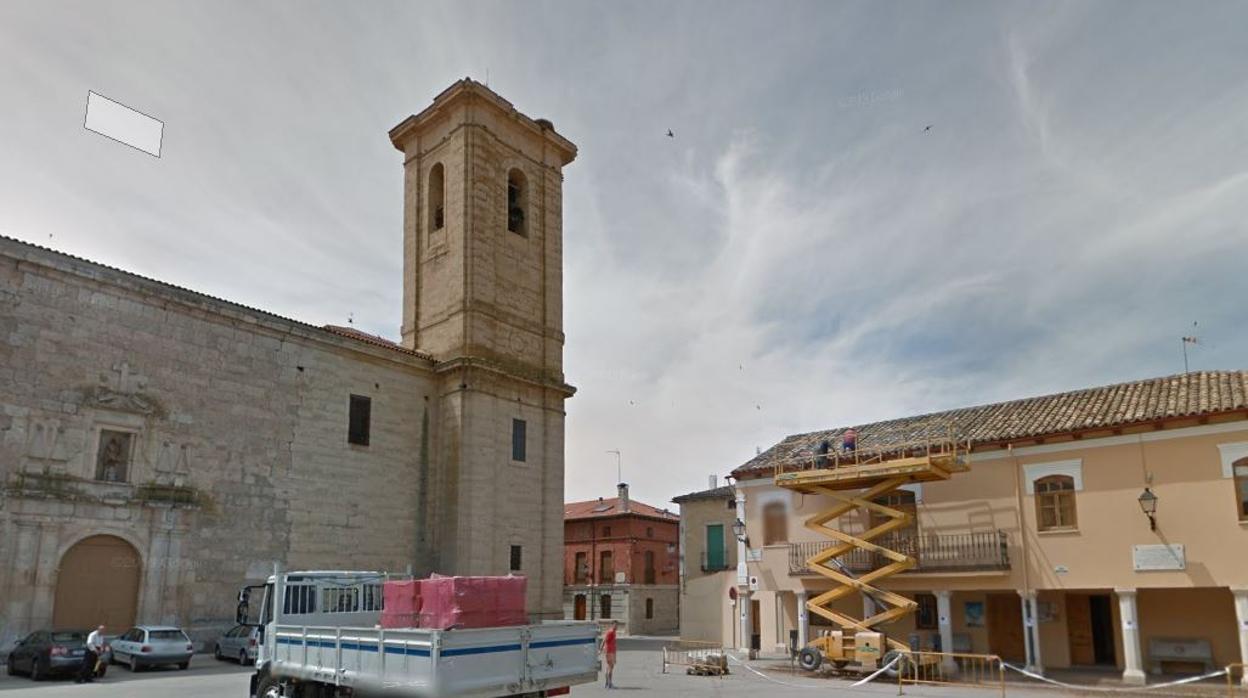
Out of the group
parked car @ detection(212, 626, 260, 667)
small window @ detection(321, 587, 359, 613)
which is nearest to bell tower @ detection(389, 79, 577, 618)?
parked car @ detection(212, 626, 260, 667)

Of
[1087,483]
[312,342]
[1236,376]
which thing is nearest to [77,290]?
[312,342]

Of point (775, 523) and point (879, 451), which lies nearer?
point (879, 451)

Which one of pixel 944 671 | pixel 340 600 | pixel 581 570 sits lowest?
pixel 944 671

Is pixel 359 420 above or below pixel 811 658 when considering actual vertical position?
above

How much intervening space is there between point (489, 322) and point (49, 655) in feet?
51.8

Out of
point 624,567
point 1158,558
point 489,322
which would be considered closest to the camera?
point 1158,558

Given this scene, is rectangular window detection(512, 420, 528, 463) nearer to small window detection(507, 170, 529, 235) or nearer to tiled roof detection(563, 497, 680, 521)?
small window detection(507, 170, 529, 235)

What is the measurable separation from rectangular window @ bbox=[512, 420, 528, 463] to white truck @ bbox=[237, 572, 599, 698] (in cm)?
1579

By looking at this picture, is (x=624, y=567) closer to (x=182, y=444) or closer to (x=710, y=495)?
(x=710, y=495)

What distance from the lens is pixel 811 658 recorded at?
21.6 metres

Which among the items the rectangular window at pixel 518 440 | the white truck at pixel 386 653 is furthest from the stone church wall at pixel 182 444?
the white truck at pixel 386 653

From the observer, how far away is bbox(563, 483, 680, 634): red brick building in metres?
48.4

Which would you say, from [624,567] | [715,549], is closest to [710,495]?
[715,549]

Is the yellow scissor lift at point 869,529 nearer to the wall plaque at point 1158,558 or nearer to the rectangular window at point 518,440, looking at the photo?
the wall plaque at point 1158,558
